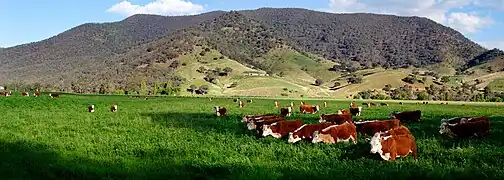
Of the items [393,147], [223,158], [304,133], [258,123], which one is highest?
[258,123]

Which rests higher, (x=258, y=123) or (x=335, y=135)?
(x=258, y=123)

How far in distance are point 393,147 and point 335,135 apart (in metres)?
3.11

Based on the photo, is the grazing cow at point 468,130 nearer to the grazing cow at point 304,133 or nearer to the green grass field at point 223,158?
the green grass field at point 223,158

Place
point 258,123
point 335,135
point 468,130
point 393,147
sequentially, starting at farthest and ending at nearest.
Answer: point 258,123 → point 468,130 → point 335,135 → point 393,147

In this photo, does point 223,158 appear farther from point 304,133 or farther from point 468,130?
point 468,130

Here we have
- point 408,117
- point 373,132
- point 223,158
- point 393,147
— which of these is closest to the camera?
point 393,147

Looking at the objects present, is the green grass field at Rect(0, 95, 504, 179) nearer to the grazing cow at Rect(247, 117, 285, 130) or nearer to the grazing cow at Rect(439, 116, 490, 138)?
the grazing cow at Rect(439, 116, 490, 138)

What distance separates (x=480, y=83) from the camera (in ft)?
472

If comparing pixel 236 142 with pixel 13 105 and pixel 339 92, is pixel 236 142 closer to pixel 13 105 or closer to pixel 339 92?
pixel 13 105

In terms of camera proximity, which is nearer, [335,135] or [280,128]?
[335,135]

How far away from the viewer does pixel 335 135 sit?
15984 mm

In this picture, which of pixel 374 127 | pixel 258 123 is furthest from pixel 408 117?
pixel 258 123

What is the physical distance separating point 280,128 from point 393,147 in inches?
236

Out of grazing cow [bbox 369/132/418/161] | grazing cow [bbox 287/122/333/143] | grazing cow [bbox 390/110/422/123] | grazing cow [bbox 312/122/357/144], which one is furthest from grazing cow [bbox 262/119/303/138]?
grazing cow [bbox 390/110/422/123]
